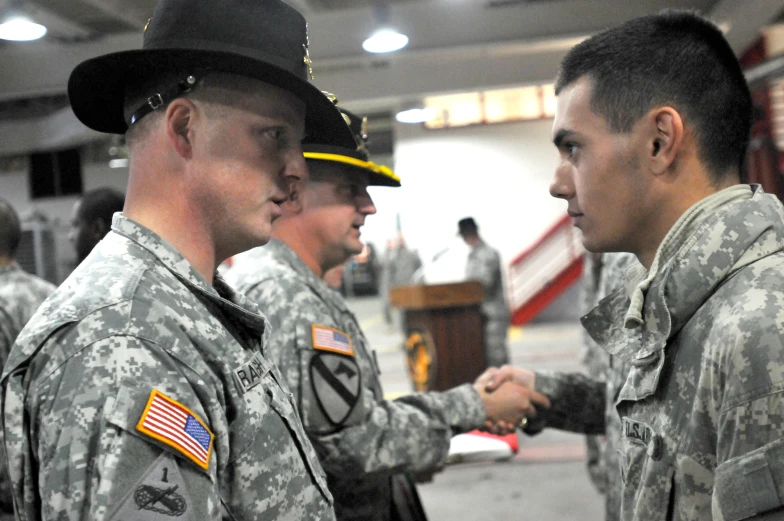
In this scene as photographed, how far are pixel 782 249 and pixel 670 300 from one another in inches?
7.6

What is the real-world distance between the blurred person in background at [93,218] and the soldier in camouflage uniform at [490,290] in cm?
494

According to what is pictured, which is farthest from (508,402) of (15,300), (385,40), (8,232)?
(385,40)

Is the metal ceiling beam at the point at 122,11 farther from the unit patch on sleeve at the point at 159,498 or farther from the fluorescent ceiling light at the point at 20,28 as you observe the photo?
the unit patch on sleeve at the point at 159,498

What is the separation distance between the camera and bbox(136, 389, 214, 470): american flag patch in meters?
0.97

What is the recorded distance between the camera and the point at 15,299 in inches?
140

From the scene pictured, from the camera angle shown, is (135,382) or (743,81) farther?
(743,81)

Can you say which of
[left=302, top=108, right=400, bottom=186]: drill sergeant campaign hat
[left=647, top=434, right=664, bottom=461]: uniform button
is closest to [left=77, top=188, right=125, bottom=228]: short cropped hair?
[left=302, top=108, right=400, bottom=186]: drill sergeant campaign hat

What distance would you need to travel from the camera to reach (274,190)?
1.31 meters

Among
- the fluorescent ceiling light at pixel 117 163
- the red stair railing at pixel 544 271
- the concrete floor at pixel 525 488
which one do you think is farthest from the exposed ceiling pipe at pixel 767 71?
the fluorescent ceiling light at pixel 117 163

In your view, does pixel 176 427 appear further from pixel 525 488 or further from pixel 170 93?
pixel 525 488

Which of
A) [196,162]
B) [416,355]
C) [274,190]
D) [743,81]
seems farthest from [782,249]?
[416,355]

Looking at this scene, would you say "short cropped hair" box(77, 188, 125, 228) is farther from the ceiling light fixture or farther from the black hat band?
the black hat band

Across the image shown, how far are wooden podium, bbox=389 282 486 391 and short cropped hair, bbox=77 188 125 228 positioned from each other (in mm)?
3779

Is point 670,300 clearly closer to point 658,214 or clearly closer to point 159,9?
point 658,214
